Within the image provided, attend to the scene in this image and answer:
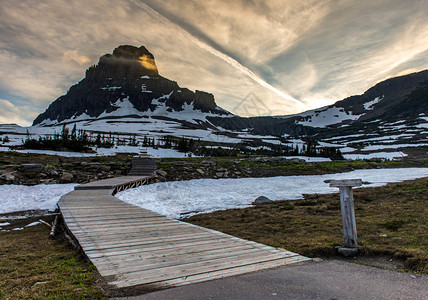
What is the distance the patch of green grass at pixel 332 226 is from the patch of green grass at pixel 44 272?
480cm

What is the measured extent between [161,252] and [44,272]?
2209 mm

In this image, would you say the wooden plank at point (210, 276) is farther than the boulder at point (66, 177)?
No

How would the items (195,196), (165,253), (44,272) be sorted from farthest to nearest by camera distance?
(195,196)
(165,253)
(44,272)

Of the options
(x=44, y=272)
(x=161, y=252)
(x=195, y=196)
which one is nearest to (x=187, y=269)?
(x=161, y=252)

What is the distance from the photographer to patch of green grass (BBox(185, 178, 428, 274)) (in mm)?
6027

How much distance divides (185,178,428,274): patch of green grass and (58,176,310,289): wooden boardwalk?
1.77 meters

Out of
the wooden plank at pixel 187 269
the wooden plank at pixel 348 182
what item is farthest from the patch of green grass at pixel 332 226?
the wooden plank at pixel 187 269

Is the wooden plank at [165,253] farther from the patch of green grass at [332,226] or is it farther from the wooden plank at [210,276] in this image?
the patch of green grass at [332,226]

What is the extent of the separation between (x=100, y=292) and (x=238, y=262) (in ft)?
7.91

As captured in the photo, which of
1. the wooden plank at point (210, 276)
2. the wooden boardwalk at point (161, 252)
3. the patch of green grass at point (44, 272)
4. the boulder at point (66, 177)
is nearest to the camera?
the patch of green grass at point (44, 272)

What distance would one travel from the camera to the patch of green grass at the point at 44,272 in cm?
358

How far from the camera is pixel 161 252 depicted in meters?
5.20

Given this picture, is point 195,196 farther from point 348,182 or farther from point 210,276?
point 210,276

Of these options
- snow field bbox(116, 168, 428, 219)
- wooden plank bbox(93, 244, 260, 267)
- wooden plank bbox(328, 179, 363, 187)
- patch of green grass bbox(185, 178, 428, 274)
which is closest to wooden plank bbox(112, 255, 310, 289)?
wooden plank bbox(93, 244, 260, 267)
